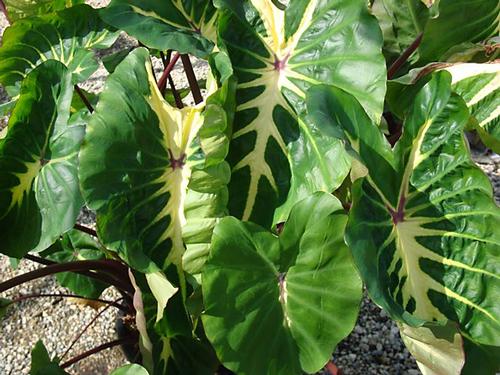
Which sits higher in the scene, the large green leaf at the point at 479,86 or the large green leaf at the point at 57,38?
the large green leaf at the point at 57,38

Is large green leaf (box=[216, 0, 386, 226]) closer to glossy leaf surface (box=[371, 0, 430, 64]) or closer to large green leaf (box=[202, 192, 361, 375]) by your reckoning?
large green leaf (box=[202, 192, 361, 375])

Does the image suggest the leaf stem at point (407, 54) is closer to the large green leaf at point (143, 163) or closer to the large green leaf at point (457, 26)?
the large green leaf at point (457, 26)

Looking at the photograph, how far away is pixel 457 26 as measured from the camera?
1282 mm

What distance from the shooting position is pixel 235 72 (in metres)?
1.18

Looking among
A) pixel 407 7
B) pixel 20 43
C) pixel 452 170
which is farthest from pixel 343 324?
pixel 20 43

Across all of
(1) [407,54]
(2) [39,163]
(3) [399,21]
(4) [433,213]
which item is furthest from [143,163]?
(3) [399,21]

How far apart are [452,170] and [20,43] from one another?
98cm

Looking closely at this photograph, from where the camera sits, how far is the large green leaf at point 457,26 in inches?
Answer: 48.6

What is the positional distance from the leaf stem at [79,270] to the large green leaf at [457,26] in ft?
2.54

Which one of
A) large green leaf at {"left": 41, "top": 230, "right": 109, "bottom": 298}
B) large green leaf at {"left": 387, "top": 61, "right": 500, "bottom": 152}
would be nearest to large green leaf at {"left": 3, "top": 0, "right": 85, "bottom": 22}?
large green leaf at {"left": 41, "top": 230, "right": 109, "bottom": 298}

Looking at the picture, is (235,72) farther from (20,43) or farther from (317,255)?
(20,43)

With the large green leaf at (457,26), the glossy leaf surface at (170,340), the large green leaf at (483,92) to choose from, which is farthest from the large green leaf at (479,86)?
the glossy leaf surface at (170,340)

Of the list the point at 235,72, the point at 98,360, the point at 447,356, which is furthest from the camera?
the point at 98,360

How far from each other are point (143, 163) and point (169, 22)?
0.33 metres
